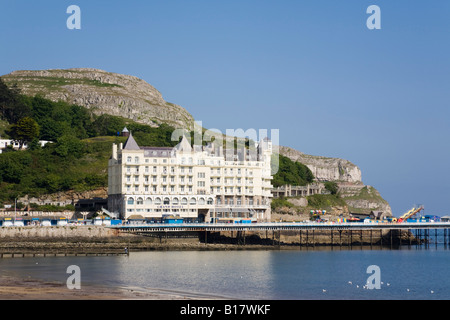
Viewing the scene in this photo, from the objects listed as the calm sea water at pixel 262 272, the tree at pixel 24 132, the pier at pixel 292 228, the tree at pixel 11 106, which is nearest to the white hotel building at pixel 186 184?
the pier at pixel 292 228

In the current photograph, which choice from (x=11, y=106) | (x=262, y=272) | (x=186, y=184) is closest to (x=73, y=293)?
(x=262, y=272)

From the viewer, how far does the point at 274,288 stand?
216 feet

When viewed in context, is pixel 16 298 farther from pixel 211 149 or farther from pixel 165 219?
pixel 211 149

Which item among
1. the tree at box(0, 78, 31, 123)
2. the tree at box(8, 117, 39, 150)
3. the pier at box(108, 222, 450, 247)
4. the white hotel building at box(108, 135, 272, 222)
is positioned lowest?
the pier at box(108, 222, 450, 247)

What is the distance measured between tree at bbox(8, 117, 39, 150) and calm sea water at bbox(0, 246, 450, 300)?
206 feet

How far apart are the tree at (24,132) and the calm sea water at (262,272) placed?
206 ft

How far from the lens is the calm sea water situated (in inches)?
2518

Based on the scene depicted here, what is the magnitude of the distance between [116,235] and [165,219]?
12.7 meters

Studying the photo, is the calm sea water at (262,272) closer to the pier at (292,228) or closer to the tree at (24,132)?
the pier at (292,228)

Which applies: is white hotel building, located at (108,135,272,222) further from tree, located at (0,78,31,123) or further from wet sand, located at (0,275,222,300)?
wet sand, located at (0,275,222,300)

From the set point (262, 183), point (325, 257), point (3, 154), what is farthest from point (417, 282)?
point (3, 154)

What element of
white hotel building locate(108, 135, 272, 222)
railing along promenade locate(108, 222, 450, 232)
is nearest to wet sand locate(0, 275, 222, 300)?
railing along promenade locate(108, 222, 450, 232)

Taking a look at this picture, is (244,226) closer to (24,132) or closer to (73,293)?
(73,293)

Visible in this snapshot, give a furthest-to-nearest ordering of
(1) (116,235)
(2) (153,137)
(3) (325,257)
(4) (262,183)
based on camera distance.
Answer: (2) (153,137)
(4) (262,183)
(1) (116,235)
(3) (325,257)
